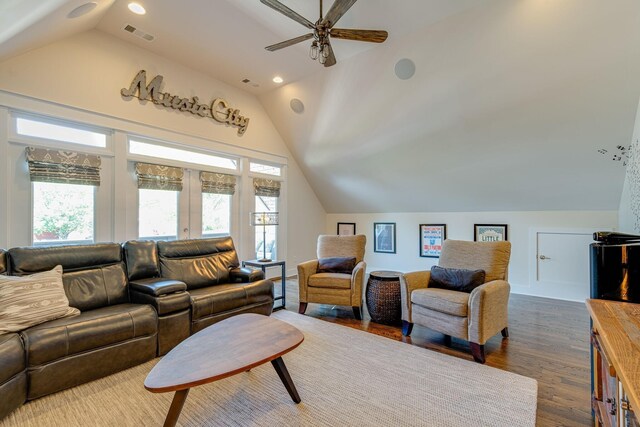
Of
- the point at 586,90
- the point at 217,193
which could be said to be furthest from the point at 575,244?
the point at 217,193

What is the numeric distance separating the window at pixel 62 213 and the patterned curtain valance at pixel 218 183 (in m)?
1.46

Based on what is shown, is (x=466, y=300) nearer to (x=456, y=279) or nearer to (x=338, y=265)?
(x=456, y=279)

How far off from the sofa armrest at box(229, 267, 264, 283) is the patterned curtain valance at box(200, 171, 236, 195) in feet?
5.38

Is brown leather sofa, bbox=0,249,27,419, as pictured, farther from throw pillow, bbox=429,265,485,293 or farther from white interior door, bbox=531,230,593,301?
white interior door, bbox=531,230,593,301

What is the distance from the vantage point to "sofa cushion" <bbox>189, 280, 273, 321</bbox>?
2.97 metres

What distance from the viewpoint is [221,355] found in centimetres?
175

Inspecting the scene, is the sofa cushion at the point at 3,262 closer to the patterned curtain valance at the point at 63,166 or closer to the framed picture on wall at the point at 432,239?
the patterned curtain valance at the point at 63,166

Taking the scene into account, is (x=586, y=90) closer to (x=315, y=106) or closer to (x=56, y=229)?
(x=315, y=106)

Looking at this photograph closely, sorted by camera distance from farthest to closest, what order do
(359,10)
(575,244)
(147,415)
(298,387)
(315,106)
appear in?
(315,106), (575,244), (359,10), (298,387), (147,415)

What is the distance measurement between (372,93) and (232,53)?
6.45ft

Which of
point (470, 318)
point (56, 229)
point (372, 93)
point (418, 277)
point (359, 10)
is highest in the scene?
point (359, 10)

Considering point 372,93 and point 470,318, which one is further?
point 372,93

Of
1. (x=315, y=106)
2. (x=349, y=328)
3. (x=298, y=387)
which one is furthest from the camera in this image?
(x=315, y=106)

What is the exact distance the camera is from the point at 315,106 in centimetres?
490
